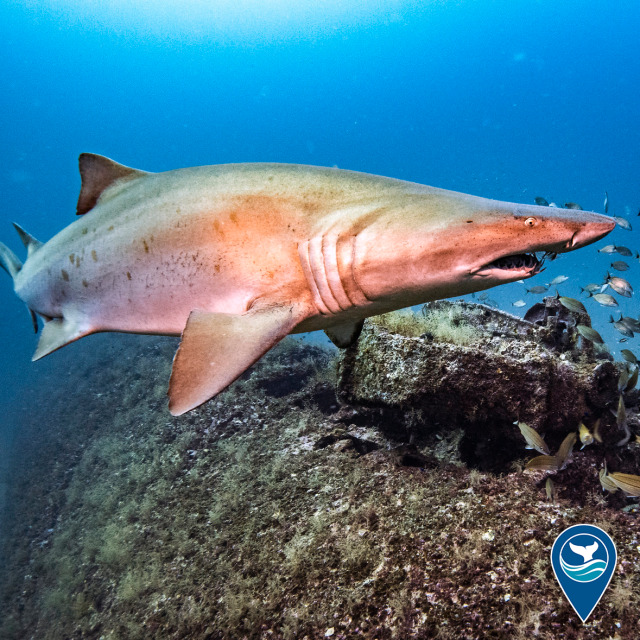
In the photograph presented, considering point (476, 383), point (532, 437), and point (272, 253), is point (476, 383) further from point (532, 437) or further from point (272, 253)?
point (272, 253)

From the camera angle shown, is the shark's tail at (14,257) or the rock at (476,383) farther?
the shark's tail at (14,257)

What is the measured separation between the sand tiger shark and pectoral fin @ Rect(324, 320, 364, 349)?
0.26ft

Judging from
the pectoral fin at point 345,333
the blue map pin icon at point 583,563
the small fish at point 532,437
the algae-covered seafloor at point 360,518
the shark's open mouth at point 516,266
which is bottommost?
the algae-covered seafloor at point 360,518

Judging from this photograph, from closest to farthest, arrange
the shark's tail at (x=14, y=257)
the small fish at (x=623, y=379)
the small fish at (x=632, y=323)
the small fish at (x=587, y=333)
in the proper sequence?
the small fish at (x=623, y=379) → the shark's tail at (x=14, y=257) → the small fish at (x=587, y=333) → the small fish at (x=632, y=323)

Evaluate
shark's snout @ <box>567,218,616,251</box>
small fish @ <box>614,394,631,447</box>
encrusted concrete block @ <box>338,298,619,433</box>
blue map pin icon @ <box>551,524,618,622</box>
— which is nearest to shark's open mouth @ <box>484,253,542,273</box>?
shark's snout @ <box>567,218,616,251</box>

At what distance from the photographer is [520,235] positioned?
1728 millimetres

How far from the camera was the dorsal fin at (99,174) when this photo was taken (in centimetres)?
330

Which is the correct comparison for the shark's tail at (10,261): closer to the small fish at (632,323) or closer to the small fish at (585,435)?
the small fish at (585,435)

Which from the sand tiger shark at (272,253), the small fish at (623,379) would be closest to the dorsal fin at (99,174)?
the sand tiger shark at (272,253)

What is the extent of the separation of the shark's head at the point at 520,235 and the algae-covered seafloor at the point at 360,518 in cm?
215

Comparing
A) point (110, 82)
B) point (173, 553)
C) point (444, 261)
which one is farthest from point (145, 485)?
point (110, 82)

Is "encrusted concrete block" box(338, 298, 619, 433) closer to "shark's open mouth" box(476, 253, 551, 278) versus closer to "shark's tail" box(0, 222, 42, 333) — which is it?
"shark's open mouth" box(476, 253, 551, 278)

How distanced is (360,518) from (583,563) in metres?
1.88

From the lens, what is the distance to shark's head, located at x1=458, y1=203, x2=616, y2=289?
5.52 feet
